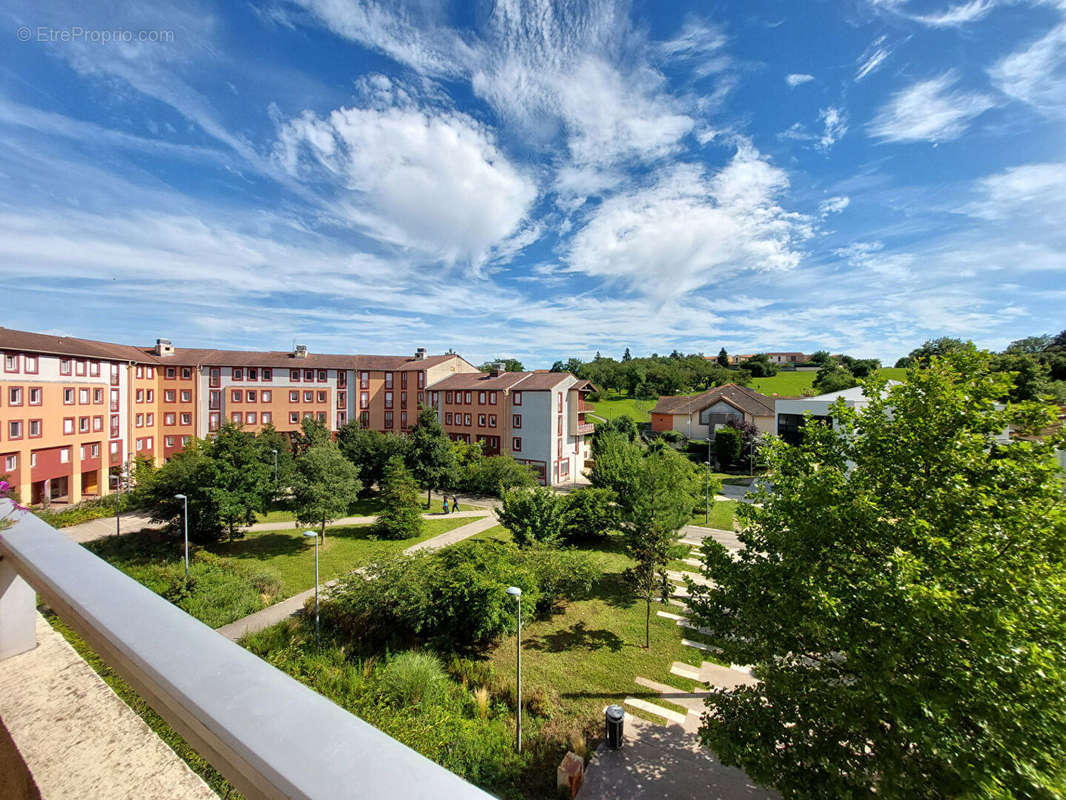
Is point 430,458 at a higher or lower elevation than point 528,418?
lower

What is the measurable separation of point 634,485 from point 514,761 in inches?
538

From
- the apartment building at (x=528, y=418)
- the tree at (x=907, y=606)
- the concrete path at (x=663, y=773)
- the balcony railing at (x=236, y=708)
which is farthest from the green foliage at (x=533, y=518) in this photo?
the balcony railing at (x=236, y=708)

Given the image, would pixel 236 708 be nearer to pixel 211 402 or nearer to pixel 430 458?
pixel 430 458

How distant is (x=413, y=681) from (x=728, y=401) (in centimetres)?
4574

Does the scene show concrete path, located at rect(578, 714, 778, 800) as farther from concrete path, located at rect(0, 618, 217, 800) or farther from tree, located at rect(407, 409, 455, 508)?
tree, located at rect(407, 409, 455, 508)

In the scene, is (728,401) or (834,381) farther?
(834,381)

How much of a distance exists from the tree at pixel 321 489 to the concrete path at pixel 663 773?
1785 cm

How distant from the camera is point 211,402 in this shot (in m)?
44.7

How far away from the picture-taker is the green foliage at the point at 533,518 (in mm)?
20219

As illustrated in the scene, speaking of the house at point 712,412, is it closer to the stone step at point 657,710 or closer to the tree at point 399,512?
the tree at point 399,512

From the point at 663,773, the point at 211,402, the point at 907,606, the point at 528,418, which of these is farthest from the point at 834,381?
the point at 211,402

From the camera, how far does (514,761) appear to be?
32.8 feet

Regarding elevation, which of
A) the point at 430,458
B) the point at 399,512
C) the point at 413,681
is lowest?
the point at 413,681

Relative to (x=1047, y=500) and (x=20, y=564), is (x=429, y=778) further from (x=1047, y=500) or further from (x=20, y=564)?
(x=1047, y=500)
